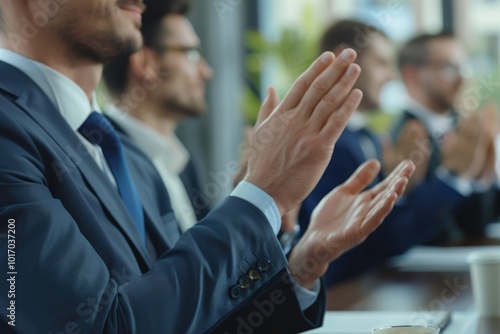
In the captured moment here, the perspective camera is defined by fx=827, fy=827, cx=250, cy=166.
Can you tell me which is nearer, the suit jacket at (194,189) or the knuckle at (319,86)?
the knuckle at (319,86)

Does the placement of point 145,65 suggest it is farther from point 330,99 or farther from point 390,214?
point 330,99

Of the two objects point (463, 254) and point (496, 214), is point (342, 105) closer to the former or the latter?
point (463, 254)

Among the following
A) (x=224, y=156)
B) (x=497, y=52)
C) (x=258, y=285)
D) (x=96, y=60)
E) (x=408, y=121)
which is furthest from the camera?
(x=497, y=52)

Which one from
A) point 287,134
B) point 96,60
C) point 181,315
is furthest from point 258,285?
point 96,60

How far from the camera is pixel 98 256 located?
1.24 meters

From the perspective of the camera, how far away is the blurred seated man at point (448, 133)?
336 cm

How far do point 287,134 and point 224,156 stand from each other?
448 centimetres

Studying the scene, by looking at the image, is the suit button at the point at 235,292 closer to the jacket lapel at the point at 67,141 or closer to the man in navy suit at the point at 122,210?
the man in navy suit at the point at 122,210

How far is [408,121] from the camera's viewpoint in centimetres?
420

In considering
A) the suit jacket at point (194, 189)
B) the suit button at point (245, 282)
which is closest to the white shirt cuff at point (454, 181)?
the suit jacket at point (194, 189)

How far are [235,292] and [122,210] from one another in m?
0.31

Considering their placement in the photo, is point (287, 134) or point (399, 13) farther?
point (399, 13)

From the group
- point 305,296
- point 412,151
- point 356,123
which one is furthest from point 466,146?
point 305,296

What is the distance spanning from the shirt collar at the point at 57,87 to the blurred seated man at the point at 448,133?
1.92 m
